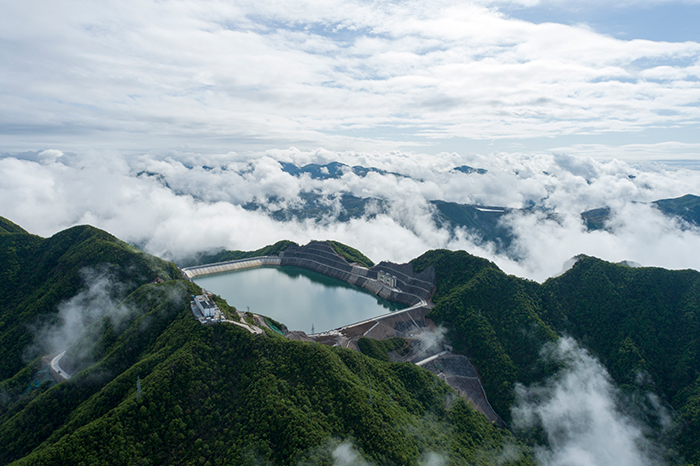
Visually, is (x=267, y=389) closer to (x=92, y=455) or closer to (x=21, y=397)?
(x=92, y=455)

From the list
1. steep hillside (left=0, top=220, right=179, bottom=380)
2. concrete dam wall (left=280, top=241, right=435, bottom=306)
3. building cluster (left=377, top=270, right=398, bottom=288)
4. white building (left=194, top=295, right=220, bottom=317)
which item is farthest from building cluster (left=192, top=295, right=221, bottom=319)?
building cluster (left=377, top=270, right=398, bottom=288)

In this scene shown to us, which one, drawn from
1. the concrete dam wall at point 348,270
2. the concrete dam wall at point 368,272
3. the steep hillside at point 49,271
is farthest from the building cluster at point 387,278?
the steep hillside at point 49,271

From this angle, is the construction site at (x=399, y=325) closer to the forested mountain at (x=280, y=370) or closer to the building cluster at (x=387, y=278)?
the building cluster at (x=387, y=278)

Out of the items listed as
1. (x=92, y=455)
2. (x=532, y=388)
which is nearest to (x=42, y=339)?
(x=92, y=455)

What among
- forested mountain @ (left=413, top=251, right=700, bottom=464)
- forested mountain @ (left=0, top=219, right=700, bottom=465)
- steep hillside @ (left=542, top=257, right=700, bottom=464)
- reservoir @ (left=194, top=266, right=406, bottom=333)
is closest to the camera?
forested mountain @ (left=0, top=219, right=700, bottom=465)

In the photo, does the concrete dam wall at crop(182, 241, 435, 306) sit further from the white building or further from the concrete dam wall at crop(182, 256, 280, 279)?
the white building

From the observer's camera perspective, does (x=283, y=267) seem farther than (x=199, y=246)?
No

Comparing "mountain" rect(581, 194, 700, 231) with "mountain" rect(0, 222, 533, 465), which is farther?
"mountain" rect(581, 194, 700, 231)
